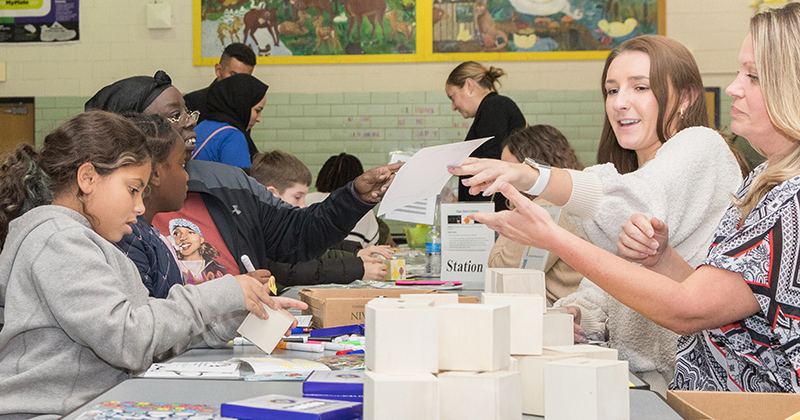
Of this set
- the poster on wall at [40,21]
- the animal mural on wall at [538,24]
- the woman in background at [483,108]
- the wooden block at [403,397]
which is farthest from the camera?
the poster on wall at [40,21]

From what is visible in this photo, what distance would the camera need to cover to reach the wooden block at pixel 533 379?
121cm

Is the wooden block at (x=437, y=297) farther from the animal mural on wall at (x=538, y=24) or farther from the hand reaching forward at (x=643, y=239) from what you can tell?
the animal mural on wall at (x=538, y=24)

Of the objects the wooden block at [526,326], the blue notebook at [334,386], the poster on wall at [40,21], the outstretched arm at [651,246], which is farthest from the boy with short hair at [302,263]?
the poster on wall at [40,21]

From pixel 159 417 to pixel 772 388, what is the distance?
3.86ft

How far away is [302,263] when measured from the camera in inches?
139

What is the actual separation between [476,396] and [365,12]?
6.24 meters

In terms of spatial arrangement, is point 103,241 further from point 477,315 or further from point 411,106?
point 411,106

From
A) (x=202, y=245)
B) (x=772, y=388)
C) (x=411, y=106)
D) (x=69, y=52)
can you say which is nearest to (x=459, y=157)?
(x=772, y=388)

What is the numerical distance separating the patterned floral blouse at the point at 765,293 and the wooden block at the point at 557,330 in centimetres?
33

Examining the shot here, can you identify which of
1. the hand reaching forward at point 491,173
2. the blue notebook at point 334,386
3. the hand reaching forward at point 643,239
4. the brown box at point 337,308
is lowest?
the brown box at point 337,308

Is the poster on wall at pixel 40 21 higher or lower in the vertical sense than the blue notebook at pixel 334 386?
higher

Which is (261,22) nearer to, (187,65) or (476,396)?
(187,65)

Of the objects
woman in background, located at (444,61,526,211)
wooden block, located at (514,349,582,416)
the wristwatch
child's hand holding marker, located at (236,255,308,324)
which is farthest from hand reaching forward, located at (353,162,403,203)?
woman in background, located at (444,61,526,211)

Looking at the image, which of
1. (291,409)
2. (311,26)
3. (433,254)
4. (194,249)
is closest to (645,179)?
(291,409)
